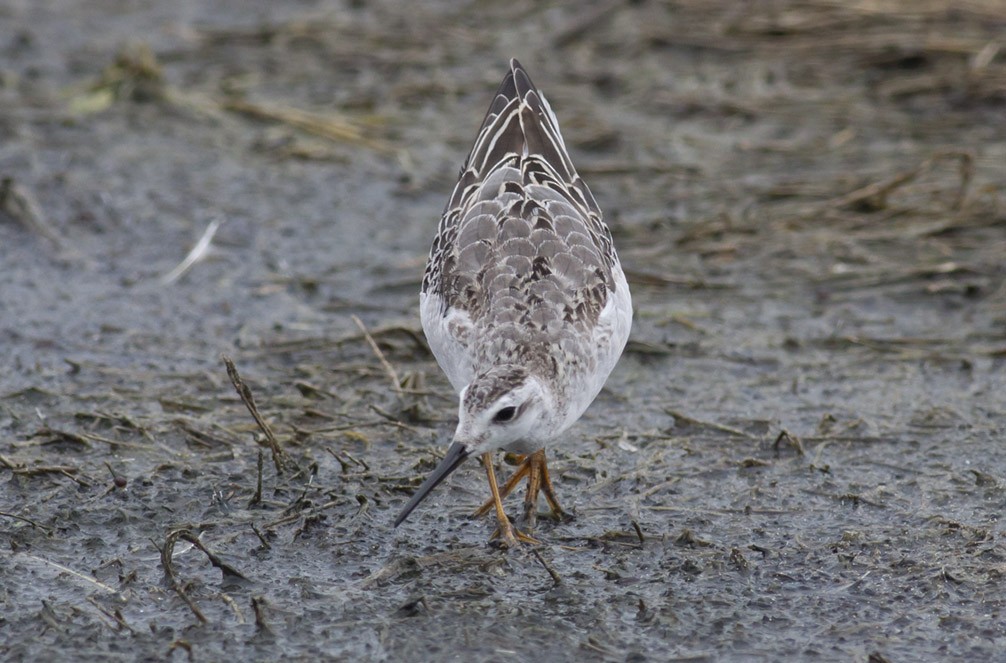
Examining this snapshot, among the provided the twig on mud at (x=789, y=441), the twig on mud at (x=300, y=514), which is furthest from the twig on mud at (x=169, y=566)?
the twig on mud at (x=789, y=441)

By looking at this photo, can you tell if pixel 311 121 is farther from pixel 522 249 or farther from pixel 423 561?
pixel 423 561

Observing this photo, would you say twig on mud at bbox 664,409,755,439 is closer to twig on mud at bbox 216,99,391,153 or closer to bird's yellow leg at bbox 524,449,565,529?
bird's yellow leg at bbox 524,449,565,529

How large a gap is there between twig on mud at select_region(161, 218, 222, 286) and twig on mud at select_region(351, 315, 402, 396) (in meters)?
1.64

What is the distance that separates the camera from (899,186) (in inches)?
397

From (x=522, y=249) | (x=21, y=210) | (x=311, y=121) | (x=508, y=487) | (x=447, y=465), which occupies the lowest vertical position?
(x=508, y=487)

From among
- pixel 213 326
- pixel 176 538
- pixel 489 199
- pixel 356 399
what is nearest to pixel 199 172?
pixel 213 326

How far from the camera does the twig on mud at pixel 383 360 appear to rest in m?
7.69

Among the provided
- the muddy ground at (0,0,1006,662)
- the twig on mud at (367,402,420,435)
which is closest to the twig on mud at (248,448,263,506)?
the muddy ground at (0,0,1006,662)

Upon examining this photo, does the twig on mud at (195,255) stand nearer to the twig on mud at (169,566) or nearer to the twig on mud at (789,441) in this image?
the twig on mud at (169,566)

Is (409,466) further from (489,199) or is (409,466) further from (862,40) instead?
(862,40)

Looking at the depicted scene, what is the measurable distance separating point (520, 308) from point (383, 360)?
1.79 m

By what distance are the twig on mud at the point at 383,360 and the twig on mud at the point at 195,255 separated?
1.64m

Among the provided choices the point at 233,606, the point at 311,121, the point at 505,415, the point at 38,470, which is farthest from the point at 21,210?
the point at 505,415

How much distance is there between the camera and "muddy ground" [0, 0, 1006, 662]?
5715 mm
